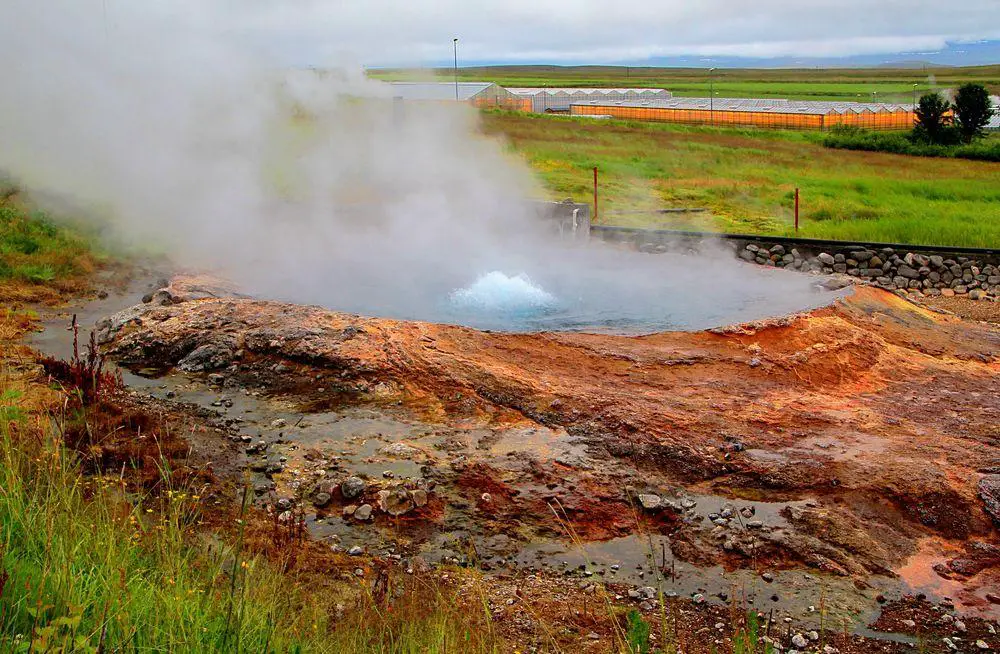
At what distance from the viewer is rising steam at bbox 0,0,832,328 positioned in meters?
11.1

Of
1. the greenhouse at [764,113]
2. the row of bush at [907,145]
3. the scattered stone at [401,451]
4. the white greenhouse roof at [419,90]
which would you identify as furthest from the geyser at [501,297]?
the greenhouse at [764,113]

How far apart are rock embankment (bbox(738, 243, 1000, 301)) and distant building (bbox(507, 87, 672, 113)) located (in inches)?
1417

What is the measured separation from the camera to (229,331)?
27.3 ft

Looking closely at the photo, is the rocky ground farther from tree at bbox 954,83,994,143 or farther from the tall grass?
tree at bbox 954,83,994,143

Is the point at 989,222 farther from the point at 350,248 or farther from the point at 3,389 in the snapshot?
the point at 3,389

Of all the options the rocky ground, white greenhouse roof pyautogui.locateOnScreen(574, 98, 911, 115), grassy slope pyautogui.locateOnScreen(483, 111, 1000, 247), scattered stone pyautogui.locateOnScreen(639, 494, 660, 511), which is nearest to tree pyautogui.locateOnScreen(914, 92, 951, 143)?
grassy slope pyautogui.locateOnScreen(483, 111, 1000, 247)

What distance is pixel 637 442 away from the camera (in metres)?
6.53

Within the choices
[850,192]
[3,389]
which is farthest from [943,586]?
[850,192]

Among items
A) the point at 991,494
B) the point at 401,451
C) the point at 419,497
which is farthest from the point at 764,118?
the point at 419,497

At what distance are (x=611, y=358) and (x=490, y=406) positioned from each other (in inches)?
47.9

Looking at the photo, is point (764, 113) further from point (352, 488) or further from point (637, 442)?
point (352, 488)

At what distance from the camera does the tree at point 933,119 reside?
98.6 ft

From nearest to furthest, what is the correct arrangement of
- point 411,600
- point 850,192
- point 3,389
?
point 411,600, point 3,389, point 850,192

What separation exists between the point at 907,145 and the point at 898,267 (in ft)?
59.2
